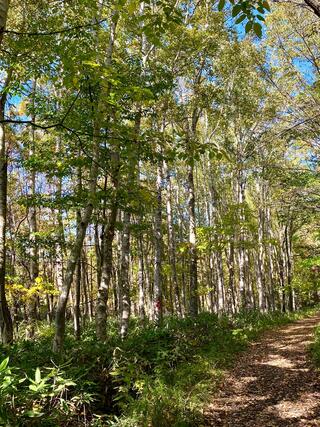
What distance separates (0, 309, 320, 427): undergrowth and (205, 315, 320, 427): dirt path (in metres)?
0.33

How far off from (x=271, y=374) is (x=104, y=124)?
665cm

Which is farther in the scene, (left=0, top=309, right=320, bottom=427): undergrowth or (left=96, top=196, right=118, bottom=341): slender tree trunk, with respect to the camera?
(left=96, top=196, right=118, bottom=341): slender tree trunk

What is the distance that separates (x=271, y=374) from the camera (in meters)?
7.76

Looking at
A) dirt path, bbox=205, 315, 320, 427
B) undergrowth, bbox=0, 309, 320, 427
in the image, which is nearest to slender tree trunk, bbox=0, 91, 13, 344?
undergrowth, bbox=0, 309, 320, 427

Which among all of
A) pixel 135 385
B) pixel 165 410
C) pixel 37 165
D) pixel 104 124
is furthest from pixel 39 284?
pixel 104 124

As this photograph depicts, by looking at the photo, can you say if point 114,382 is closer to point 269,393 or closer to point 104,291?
point 269,393

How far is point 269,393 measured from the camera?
6.49m

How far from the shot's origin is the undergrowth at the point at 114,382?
4090 mm

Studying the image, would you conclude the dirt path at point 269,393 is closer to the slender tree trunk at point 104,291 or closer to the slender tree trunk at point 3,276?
the slender tree trunk at point 104,291

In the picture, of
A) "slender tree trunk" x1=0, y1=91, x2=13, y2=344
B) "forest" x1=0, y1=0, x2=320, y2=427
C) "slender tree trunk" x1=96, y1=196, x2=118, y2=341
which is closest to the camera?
"forest" x1=0, y1=0, x2=320, y2=427

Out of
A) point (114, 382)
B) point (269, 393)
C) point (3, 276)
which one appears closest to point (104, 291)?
point (3, 276)

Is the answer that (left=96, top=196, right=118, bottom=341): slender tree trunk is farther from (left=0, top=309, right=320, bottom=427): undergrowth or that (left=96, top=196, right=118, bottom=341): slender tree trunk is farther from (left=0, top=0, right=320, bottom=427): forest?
(left=0, top=309, right=320, bottom=427): undergrowth

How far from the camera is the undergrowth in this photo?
13.4 ft

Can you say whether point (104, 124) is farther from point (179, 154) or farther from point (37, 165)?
point (37, 165)
